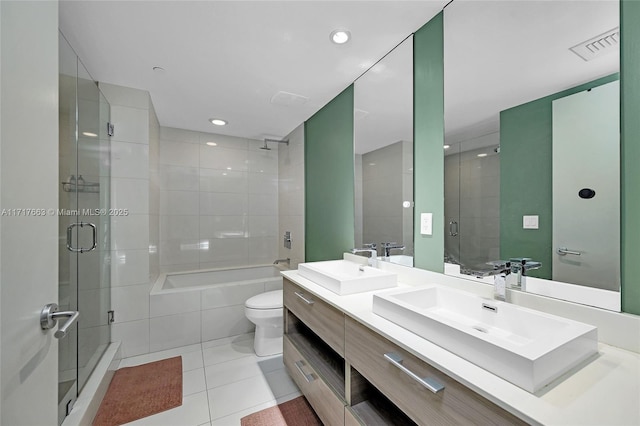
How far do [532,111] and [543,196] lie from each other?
0.37 meters

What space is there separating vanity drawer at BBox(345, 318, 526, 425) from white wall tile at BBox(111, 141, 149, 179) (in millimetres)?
2222

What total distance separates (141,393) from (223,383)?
54cm

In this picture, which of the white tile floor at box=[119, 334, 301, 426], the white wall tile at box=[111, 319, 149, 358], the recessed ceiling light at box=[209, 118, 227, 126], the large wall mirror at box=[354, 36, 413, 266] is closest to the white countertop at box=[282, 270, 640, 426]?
the large wall mirror at box=[354, 36, 413, 266]

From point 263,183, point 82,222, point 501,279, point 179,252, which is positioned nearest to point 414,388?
point 501,279

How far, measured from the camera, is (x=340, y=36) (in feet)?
5.10

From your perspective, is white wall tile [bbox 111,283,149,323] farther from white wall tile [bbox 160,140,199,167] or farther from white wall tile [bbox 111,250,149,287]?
white wall tile [bbox 160,140,199,167]

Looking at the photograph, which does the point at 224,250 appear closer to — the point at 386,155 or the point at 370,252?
the point at 370,252

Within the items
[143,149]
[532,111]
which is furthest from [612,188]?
[143,149]

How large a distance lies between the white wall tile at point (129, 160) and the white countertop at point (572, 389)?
96.9 inches

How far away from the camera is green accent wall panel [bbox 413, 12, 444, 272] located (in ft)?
4.73

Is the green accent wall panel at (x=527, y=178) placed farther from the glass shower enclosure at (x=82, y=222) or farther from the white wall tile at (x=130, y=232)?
the white wall tile at (x=130, y=232)

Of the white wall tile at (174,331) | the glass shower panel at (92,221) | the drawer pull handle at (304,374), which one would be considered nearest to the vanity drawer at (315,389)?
the drawer pull handle at (304,374)

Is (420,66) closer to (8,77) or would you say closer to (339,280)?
(339,280)

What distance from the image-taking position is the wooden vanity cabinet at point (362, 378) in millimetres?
706
